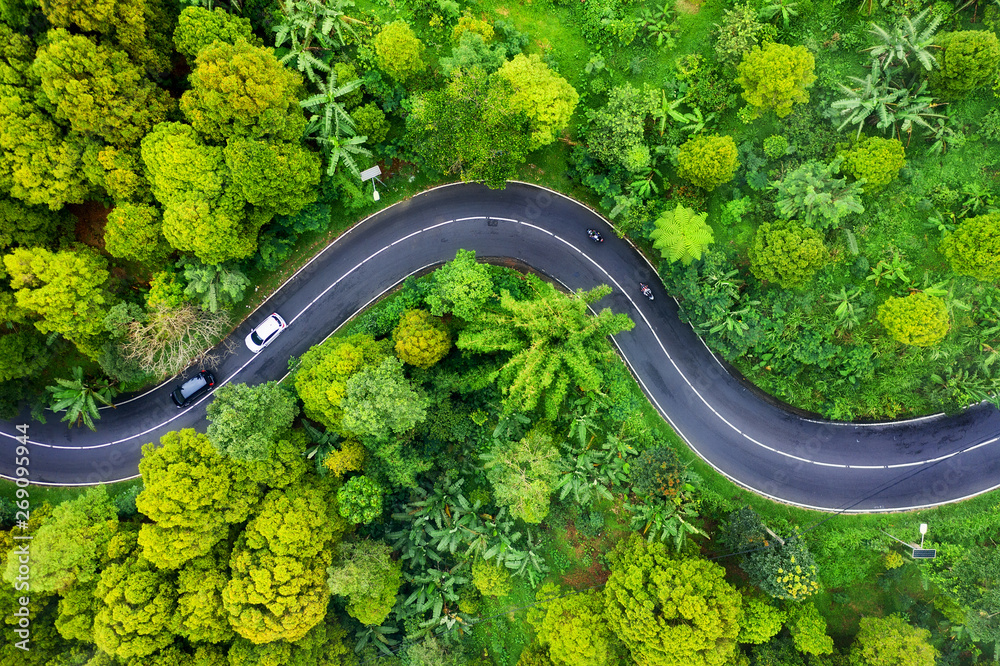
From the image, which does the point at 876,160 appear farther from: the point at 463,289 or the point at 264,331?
the point at 264,331

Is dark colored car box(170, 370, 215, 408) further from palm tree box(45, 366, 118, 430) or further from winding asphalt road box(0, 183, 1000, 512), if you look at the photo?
palm tree box(45, 366, 118, 430)

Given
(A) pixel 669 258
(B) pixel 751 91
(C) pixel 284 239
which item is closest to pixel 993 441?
(A) pixel 669 258

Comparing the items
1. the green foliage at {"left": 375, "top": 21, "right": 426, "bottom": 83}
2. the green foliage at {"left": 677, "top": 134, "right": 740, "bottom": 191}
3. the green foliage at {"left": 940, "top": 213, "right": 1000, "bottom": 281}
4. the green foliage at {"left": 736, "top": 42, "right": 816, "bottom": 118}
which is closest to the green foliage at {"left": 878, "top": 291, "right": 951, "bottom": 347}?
the green foliage at {"left": 940, "top": 213, "right": 1000, "bottom": 281}

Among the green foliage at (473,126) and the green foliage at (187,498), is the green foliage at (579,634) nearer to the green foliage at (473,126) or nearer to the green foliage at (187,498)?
the green foliage at (187,498)

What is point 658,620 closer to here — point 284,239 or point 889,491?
point 889,491

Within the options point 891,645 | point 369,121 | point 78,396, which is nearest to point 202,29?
point 369,121

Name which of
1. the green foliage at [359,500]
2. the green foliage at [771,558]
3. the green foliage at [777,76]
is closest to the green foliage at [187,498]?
the green foliage at [359,500]
